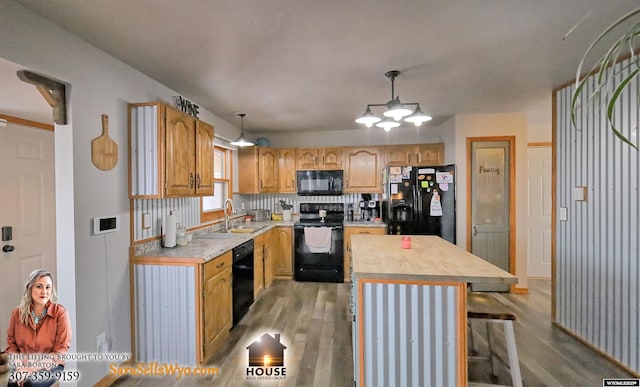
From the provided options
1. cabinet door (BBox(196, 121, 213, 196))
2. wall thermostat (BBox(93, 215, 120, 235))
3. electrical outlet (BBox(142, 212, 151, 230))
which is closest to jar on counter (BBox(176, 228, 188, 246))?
electrical outlet (BBox(142, 212, 151, 230))

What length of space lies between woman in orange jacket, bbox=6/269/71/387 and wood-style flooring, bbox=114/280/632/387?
0.64 metres

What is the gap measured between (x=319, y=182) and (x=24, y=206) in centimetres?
338

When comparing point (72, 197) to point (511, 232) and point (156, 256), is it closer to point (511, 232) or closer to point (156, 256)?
point (156, 256)

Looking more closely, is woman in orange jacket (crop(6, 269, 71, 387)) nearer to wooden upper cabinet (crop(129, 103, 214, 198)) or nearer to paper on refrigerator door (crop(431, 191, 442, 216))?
wooden upper cabinet (crop(129, 103, 214, 198))

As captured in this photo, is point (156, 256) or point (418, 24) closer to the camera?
point (418, 24)

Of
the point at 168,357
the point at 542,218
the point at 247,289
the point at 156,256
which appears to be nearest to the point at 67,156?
the point at 156,256

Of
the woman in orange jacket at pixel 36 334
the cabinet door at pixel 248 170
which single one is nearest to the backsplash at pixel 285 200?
the cabinet door at pixel 248 170

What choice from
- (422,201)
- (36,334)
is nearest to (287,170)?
(422,201)

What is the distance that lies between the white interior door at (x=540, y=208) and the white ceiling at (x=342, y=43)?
1.56 metres

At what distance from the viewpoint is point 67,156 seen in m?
1.92

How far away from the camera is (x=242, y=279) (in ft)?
10.3

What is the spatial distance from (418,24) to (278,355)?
2.70 metres

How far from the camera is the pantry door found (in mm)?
3928

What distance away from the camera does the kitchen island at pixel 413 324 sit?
1809 mm
